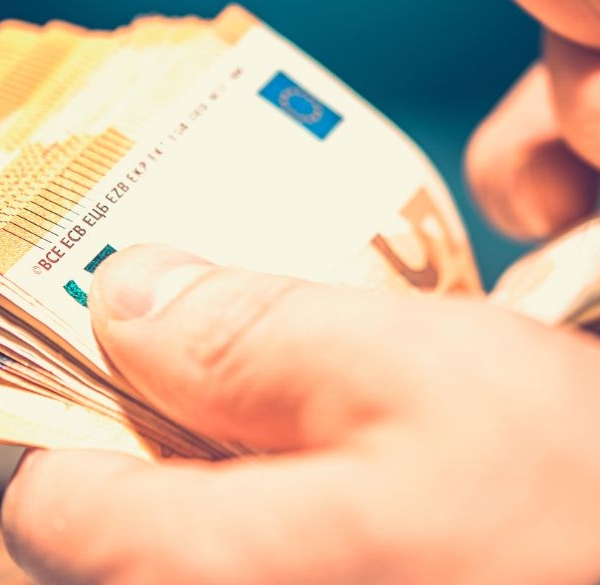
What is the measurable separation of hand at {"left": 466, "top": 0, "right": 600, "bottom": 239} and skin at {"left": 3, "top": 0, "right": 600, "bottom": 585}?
0.43 meters

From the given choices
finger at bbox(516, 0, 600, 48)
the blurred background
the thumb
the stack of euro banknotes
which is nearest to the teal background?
the blurred background

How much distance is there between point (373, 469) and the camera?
354 millimetres

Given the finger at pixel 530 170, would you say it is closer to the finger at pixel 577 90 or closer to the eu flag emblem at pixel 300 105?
the finger at pixel 577 90

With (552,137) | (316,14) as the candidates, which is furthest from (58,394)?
(316,14)

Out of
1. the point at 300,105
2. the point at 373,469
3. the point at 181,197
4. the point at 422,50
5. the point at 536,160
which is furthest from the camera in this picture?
the point at 422,50

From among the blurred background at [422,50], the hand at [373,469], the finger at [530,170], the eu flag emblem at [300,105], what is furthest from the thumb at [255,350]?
the blurred background at [422,50]

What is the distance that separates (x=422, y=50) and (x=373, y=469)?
105cm

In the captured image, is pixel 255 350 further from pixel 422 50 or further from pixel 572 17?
pixel 422 50

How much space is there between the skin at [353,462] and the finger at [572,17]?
0.37 metres

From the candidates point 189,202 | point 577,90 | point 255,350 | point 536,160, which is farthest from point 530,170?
point 255,350

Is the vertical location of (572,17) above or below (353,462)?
above

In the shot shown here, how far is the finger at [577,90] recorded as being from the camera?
2.33 feet

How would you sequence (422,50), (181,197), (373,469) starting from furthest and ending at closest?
1. (422,50)
2. (181,197)
3. (373,469)

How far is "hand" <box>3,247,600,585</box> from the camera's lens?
13.9 inches
